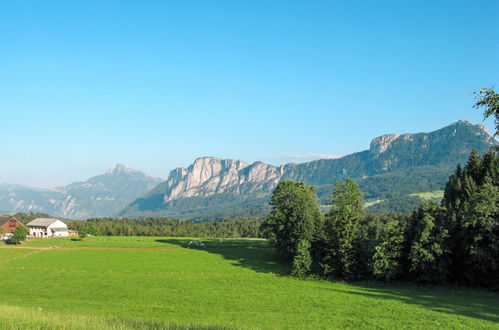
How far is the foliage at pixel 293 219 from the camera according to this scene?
62.9m

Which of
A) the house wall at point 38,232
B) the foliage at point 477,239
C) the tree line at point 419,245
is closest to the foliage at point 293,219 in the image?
the tree line at point 419,245

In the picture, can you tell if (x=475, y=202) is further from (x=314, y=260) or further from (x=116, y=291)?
(x=116, y=291)

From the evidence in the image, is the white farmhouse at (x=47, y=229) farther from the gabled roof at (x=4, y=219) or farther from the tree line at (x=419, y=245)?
the tree line at (x=419, y=245)

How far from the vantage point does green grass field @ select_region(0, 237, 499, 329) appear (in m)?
29.5

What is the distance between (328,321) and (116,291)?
23.3 m

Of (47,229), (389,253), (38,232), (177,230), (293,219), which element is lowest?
(38,232)

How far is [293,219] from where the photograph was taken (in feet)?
213

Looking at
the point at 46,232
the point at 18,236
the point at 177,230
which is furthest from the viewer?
the point at 177,230

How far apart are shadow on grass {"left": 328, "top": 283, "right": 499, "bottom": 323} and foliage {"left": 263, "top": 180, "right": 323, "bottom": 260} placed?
16211 millimetres

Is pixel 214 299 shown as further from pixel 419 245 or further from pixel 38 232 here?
pixel 38 232

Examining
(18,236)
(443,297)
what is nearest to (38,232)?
(18,236)

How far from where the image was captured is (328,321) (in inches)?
1209

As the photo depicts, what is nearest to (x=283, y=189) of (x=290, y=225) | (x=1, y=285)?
(x=290, y=225)

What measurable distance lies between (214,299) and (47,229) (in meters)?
Result: 106
